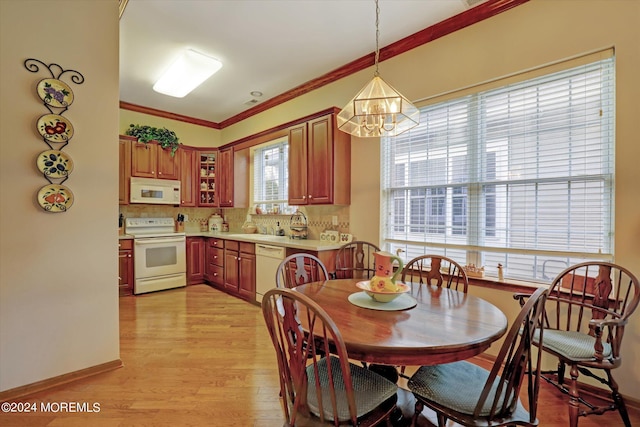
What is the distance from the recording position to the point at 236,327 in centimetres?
328

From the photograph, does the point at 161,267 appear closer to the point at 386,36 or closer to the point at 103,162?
the point at 103,162

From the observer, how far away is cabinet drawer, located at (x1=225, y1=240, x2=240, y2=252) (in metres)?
4.40

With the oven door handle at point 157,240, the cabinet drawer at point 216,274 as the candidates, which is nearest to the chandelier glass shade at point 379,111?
the cabinet drawer at point 216,274

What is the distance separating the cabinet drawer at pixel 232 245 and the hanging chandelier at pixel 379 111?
9.30 ft

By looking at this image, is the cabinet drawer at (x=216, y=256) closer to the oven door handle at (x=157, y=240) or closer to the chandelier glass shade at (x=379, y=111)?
the oven door handle at (x=157, y=240)

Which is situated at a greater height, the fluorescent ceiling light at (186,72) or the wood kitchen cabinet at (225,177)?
the fluorescent ceiling light at (186,72)

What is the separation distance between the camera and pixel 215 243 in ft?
16.1

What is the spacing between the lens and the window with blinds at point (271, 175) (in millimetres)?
4750

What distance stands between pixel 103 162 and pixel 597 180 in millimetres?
Answer: 3621

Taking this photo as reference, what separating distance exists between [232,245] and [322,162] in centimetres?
197

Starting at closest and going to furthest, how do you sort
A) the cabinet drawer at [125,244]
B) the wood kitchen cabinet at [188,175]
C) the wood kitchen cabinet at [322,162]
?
the wood kitchen cabinet at [322,162] → the cabinet drawer at [125,244] → the wood kitchen cabinet at [188,175]

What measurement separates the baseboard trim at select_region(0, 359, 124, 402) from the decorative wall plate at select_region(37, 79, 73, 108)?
1.96 m

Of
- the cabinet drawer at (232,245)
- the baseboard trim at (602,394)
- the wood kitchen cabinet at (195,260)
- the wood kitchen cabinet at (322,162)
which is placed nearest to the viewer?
the baseboard trim at (602,394)

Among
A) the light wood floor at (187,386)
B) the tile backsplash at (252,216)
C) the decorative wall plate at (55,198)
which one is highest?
the decorative wall plate at (55,198)
